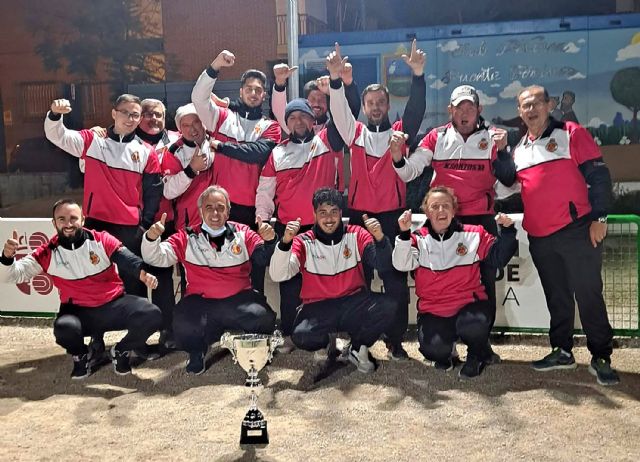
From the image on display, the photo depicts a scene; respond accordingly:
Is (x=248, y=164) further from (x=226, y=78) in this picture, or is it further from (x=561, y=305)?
(x=226, y=78)

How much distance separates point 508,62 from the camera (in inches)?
398

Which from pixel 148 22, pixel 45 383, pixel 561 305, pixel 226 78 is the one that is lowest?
pixel 45 383

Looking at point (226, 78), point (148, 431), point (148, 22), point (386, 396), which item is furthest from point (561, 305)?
point (148, 22)

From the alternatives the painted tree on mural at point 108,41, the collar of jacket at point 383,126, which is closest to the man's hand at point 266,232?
the collar of jacket at point 383,126

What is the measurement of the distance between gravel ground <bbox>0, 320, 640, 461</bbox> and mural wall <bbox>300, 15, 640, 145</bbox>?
5.74 metres

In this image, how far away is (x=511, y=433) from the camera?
3328mm

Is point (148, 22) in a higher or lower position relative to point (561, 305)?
higher

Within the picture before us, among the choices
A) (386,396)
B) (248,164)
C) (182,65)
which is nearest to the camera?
(386,396)

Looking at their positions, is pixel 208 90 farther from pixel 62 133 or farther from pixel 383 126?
pixel 383 126

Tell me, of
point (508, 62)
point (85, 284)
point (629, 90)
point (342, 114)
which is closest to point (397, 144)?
point (342, 114)

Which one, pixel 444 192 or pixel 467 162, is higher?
pixel 467 162

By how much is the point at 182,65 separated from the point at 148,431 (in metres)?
12.2

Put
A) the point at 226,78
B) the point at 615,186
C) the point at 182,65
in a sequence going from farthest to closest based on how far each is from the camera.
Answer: the point at 182,65, the point at 226,78, the point at 615,186

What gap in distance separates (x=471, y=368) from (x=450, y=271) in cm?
59
